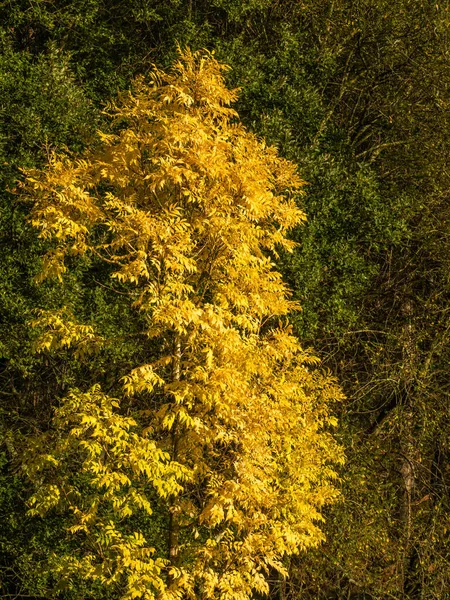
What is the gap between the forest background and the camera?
12.8 meters

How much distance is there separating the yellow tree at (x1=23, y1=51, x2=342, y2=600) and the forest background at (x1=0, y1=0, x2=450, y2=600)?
129 inches

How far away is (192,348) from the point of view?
30.5ft

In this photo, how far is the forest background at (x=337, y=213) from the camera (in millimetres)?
12836

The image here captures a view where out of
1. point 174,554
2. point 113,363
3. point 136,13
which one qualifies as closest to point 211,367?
point 174,554

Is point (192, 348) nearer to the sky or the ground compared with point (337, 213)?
nearer to the sky

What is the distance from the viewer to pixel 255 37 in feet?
51.9

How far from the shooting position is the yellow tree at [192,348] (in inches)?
339

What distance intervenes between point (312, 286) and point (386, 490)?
150 inches

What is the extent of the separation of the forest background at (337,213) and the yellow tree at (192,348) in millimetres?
3285

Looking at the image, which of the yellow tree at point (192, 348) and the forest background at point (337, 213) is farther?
the forest background at point (337, 213)

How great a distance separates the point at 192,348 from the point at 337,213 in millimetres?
5641

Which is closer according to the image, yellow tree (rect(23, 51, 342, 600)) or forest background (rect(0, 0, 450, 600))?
yellow tree (rect(23, 51, 342, 600))

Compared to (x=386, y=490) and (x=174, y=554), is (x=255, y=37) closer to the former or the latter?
(x=386, y=490)

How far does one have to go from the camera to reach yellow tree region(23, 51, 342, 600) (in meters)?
8.61
